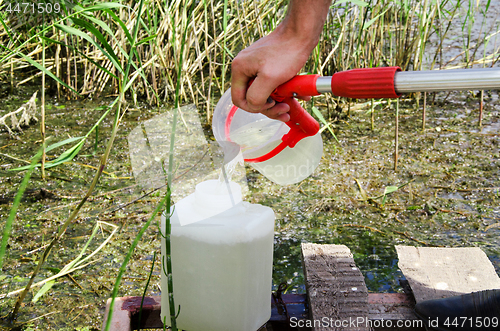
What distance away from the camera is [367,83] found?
94 cm

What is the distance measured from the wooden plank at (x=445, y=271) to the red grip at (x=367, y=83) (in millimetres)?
611

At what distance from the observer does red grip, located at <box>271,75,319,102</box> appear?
39.4 inches

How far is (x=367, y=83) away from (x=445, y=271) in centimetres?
75

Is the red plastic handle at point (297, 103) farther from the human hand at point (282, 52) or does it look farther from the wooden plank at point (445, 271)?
the wooden plank at point (445, 271)

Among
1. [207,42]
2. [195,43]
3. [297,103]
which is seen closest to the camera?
[297,103]

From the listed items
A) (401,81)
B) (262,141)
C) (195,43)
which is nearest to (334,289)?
(262,141)

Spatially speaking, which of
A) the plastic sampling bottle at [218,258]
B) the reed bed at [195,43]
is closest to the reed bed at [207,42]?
the reed bed at [195,43]

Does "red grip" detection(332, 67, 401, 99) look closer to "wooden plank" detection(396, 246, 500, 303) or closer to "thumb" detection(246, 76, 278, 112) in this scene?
"thumb" detection(246, 76, 278, 112)

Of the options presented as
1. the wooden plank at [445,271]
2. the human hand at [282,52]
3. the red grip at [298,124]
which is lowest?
the wooden plank at [445,271]

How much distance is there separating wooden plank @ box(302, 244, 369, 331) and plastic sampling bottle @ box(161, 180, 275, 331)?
0.15m

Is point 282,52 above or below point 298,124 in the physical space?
above

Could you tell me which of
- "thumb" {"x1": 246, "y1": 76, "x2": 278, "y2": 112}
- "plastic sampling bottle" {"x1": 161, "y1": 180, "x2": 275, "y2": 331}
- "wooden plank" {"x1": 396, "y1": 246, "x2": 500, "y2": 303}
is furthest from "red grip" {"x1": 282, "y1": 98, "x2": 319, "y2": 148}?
"wooden plank" {"x1": 396, "y1": 246, "x2": 500, "y2": 303}

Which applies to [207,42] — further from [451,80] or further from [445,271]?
[451,80]

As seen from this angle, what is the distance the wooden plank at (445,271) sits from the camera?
4.27 feet
